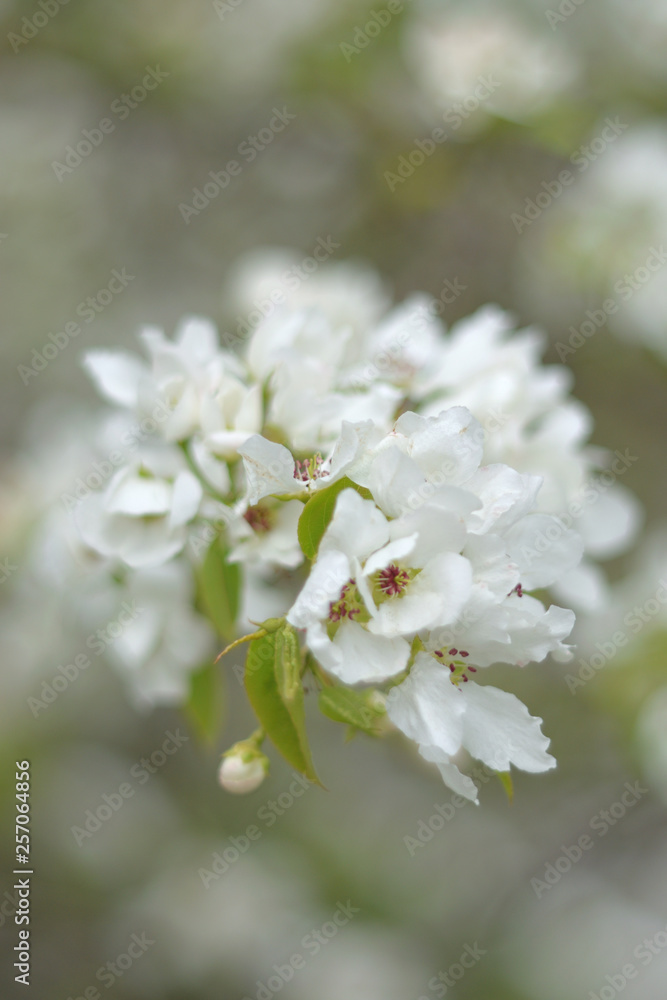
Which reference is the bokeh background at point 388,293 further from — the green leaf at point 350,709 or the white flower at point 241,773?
the green leaf at point 350,709

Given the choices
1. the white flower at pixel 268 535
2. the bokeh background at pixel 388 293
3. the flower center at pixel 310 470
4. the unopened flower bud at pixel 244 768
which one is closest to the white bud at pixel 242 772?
the unopened flower bud at pixel 244 768

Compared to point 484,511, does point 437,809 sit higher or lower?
lower

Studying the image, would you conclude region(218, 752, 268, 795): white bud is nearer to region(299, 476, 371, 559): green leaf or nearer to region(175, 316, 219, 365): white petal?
region(299, 476, 371, 559): green leaf

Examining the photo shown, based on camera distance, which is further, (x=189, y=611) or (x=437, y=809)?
(x=437, y=809)

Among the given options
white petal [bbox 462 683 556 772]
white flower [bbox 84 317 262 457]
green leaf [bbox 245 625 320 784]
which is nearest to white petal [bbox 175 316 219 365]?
white flower [bbox 84 317 262 457]

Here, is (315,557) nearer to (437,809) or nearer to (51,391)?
(437,809)

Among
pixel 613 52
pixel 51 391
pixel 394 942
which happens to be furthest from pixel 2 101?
pixel 394 942
